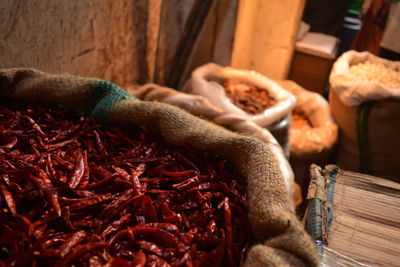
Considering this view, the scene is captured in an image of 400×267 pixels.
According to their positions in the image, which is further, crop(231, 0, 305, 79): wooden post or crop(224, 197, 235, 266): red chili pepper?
crop(231, 0, 305, 79): wooden post

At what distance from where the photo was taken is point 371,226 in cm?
161

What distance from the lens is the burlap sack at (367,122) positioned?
3.75 metres

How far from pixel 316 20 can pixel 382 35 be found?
166 cm

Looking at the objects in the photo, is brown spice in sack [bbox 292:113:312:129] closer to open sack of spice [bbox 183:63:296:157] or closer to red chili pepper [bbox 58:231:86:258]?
open sack of spice [bbox 183:63:296:157]

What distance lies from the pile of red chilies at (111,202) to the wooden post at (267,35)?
398 centimetres

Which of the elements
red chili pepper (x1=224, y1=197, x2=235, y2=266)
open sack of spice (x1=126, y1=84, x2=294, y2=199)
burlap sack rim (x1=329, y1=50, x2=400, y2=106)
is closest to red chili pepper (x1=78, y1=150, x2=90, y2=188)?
red chili pepper (x1=224, y1=197, x2=235, y2=266)

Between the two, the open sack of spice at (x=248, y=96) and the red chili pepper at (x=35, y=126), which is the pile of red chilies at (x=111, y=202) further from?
the open sack of spice at (x=248, y=96)

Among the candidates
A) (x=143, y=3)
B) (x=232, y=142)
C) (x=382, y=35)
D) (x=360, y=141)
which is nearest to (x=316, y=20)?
(x=382, y=35)

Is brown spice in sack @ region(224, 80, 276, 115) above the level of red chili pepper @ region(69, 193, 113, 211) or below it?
below

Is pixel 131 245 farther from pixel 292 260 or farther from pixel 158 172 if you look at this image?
pixel 292 260

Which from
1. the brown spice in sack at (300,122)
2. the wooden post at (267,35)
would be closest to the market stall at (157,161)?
the brown spice in sack at (300,122)

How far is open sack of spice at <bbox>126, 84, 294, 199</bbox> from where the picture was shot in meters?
2.56

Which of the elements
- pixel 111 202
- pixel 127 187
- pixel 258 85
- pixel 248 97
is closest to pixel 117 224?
pixel 111 202

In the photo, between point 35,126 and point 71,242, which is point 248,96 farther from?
point 71,242
